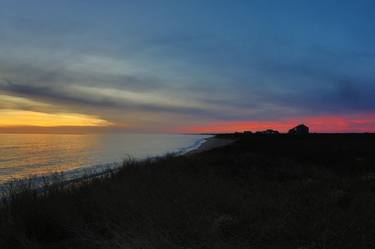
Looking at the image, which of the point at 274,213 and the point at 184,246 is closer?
A: the point at 184,246

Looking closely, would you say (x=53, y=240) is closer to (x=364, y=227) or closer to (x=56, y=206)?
(x=56, y=206)

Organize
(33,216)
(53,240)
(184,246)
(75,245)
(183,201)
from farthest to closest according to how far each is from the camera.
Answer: (183,201), (33,216), (53,240), (75,245), (184,246)

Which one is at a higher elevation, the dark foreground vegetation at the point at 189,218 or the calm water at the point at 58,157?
the dark foreground vegetation at the point at 189,218

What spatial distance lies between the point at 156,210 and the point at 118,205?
99 cm

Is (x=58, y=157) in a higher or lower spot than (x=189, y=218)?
lower

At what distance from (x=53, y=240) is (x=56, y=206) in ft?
3.21

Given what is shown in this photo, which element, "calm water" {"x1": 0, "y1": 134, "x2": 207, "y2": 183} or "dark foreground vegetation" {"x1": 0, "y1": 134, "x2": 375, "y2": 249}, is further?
"calm water" {"x1": 0, "y1": 134, "x2": 207, "y2": 183}

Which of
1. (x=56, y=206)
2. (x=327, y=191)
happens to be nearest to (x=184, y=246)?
(x=56, y=206)

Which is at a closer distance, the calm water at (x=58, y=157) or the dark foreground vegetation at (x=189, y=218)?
the dark foreground vegetation at (x=189, y=218)

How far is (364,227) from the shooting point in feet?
23.1

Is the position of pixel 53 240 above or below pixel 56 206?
below

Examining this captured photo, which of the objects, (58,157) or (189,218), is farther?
(58,157)

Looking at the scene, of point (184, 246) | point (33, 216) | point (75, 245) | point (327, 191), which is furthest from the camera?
point (327, 191)

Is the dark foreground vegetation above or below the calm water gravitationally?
above
